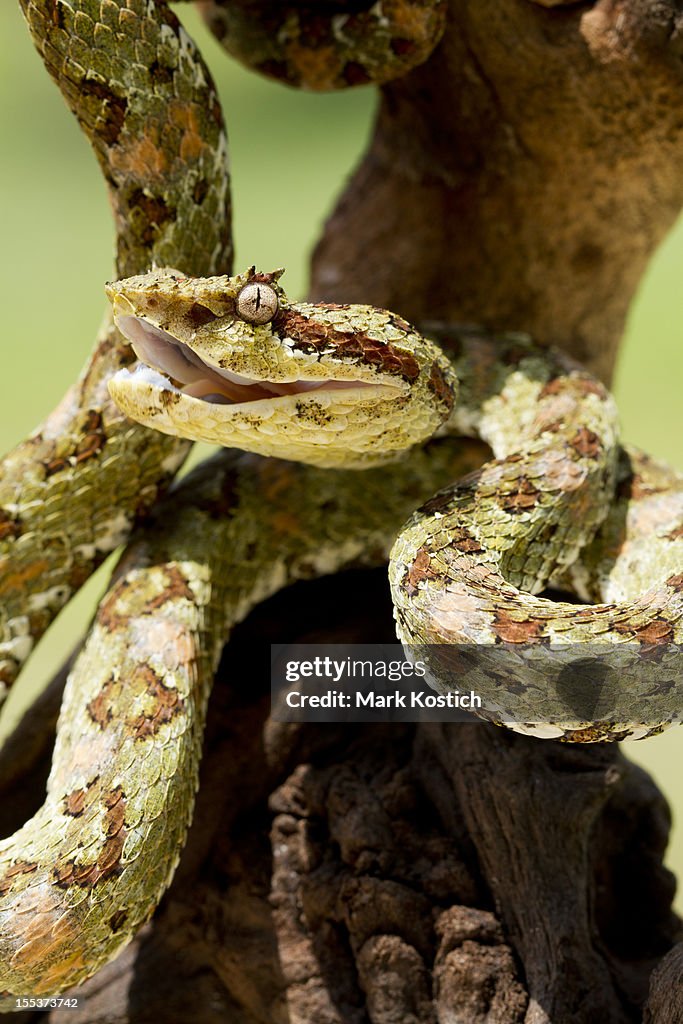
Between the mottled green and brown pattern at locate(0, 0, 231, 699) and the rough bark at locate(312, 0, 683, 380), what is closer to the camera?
the mottled green and brown pattern at locate(0, 0, 231, 699)

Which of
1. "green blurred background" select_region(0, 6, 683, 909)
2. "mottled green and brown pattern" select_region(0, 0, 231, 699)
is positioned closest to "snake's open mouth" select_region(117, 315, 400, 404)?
"mottled green and brown pattern" select_region(0, 0, 231, 699)

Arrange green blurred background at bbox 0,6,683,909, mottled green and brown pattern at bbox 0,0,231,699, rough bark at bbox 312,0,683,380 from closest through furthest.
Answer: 1. mottled green and brown pattern at bbox 0,0,231,699
2. rough bark at bbox 312,0,683,380
3. green blurred background at bbox 0,6,683,909

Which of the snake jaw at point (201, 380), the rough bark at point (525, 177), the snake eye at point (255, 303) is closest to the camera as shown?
the snake eye at point (255, 303)

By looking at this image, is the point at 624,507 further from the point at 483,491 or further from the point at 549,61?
the point at 549,61

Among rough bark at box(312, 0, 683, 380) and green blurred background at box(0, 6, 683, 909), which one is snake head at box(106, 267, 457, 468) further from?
green blurred background at box(0, 6, 683, 909)

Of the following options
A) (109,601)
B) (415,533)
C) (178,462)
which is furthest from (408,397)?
(109,601)

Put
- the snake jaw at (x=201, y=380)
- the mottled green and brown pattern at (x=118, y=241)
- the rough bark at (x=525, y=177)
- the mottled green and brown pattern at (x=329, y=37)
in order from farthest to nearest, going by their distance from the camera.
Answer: the rough bark at (x=525, y=177) → the mottled green and brown pattern at (x=329, y=37) → the mottled green and brown pattern at (x=118, y=241) → the snake jaw at (x=201, y=380)

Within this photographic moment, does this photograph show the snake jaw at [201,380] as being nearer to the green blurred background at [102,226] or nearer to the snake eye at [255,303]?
the snake eye at [255,303]

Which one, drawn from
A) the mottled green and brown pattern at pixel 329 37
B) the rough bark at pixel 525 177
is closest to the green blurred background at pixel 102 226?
the rough bark at pixel 525 177
